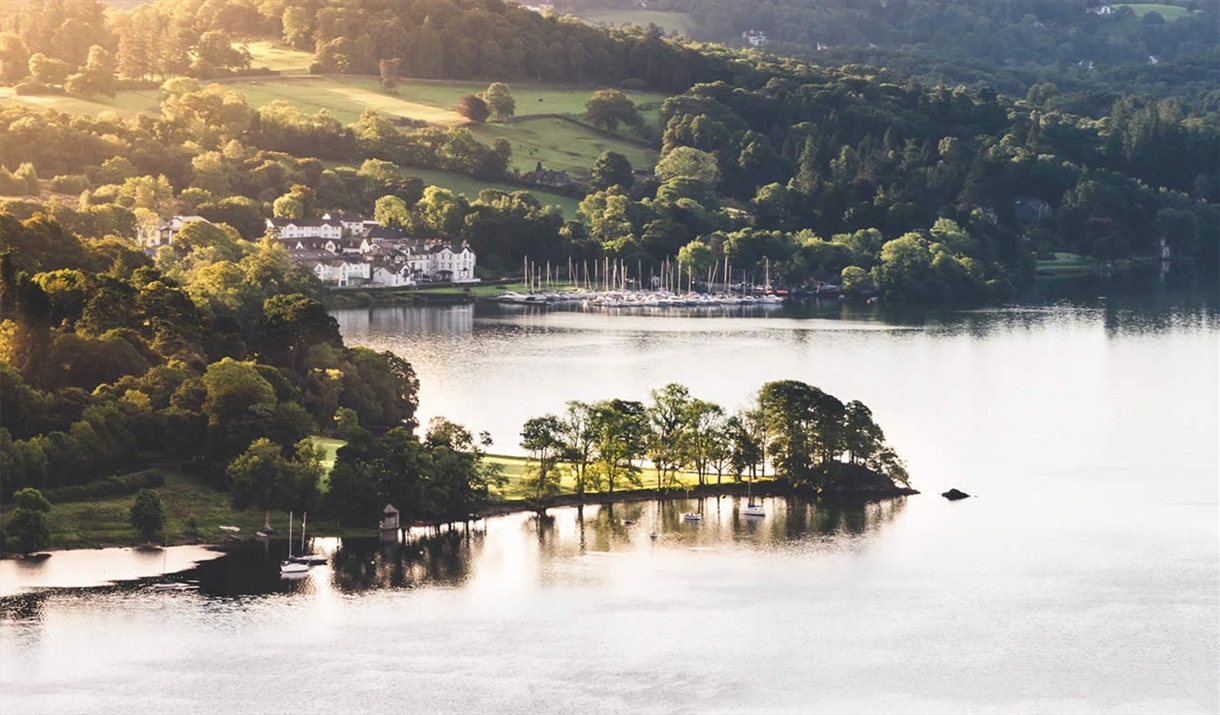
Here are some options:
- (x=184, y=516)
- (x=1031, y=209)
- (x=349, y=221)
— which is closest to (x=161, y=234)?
(x=349, y=221)

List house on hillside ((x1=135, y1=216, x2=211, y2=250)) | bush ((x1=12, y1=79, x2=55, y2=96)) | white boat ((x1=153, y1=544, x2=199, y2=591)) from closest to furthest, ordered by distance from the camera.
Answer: white boat ((x1=153, y1=544, x2=199, y2=591)) < house on hillside ((x1=135, y1=216, x2=211, y2=250)) < bush ((x1=12, y1=79, x2=55, y2=96))

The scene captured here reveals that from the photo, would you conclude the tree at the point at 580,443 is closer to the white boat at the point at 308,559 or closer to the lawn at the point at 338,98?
the white boat at the point at 308,559

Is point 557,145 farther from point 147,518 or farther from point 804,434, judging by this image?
point 147,518

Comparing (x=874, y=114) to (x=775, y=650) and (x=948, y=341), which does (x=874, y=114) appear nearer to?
(x=948, y=341)

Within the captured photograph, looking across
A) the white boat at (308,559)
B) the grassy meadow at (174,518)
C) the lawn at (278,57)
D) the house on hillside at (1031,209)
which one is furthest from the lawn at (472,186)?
the white boat at (308,559)

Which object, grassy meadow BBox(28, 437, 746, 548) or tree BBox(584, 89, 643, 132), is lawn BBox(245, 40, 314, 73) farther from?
grassy meadow BBox(28, 437, 746, 548)

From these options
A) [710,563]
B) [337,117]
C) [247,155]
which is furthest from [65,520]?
[337,117]

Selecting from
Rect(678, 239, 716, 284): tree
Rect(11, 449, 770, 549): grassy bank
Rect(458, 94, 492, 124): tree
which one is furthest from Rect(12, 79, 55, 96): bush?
Rect(11, 449, 770, 549): grassy bank

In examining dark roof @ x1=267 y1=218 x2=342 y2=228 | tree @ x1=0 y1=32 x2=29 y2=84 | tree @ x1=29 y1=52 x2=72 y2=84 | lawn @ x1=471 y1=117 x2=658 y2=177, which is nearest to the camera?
dark roof @ x1=267 y1=218 x2=342 y2=228
